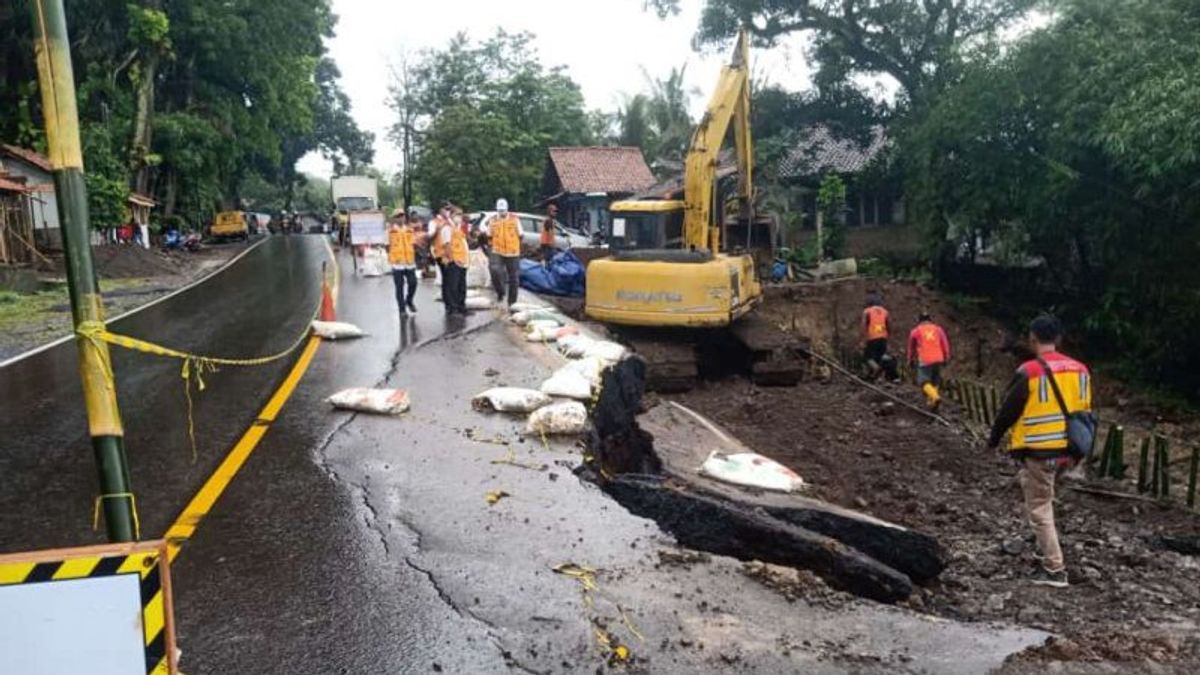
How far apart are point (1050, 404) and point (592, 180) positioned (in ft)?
108

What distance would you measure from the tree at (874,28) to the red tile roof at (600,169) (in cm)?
1159

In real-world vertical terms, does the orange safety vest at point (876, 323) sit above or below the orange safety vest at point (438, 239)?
below

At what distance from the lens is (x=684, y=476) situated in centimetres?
761

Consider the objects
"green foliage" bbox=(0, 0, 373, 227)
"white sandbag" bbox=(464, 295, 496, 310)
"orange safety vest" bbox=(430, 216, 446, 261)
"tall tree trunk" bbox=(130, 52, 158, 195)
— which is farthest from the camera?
"tall tree trunk" bbox=(130, 52, 158, 195)

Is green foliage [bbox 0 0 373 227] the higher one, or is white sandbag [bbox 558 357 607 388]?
green foliage [bbox 0 0 373 227]

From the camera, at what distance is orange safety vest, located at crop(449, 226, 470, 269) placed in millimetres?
14094

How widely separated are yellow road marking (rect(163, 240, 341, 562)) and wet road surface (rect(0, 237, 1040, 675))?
0.09 m

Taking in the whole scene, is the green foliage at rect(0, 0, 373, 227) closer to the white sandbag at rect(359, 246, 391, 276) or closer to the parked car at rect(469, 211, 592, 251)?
the white sandbag at rect(359, 246, 391, 276)

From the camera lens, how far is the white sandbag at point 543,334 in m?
12.2

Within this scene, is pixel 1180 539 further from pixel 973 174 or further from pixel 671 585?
pixel 973 174

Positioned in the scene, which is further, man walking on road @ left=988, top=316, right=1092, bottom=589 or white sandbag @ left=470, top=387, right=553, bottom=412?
white sandbag @ left=470, top=387, right=553, bottom=412

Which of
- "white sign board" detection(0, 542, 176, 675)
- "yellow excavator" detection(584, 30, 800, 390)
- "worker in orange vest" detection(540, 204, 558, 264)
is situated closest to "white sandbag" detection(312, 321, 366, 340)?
"yellow excavator" detection(584, 30, 800, 390)

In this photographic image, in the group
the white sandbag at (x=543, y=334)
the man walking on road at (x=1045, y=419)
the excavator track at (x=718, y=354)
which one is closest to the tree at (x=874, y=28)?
the excavator track at (x=718, y=354)

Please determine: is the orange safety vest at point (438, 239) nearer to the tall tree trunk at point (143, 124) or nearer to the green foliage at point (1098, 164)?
the green foliage at point (1098, 164)
